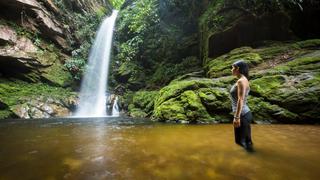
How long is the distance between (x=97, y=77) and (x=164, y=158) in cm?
1491

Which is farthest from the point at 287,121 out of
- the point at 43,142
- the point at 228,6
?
the point at 228,6

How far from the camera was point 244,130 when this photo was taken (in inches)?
165

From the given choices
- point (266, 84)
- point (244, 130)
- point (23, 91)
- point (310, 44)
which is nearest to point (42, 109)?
point (23, 91)

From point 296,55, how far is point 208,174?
8.69m

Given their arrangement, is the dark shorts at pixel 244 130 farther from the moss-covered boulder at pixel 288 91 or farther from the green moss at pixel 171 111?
the green moss at pixel 171 111

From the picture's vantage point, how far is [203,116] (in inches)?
332

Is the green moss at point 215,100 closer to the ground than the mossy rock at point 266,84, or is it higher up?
closer to the ground

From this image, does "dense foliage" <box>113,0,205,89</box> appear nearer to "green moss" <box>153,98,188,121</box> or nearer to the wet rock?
the wet rock

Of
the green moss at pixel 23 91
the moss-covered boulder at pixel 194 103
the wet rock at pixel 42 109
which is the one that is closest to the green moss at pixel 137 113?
the moss-covered boulder at pixel 194 103

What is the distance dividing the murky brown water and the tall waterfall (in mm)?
9788

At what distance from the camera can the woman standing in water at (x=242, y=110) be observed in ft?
13.4

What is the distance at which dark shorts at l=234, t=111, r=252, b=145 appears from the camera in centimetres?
413

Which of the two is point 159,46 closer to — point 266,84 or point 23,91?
point 23,91

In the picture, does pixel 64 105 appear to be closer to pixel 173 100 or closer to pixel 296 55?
pixel 173 100
